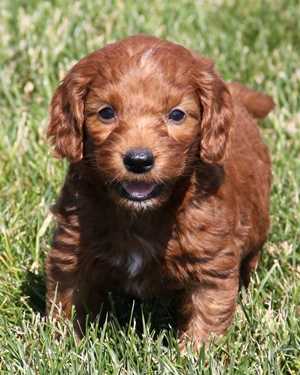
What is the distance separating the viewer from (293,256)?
5.93 metres

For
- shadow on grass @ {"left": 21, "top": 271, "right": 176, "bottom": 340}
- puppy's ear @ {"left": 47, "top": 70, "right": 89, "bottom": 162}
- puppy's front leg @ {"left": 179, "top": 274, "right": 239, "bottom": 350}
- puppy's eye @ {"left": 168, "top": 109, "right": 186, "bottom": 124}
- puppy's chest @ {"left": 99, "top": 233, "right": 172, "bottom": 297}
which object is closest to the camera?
puppy's eye @ {"left": 168, "top": 109, "right": 186, "bottom": 124}

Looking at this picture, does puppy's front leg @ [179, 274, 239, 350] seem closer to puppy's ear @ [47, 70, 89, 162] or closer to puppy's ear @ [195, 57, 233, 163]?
puppy's ear @ [195, 57, 233, 163]

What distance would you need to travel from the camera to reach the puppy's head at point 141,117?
4613mm

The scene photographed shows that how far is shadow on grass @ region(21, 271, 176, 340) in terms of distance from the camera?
5621 millimetres

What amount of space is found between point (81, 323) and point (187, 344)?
0.66 m

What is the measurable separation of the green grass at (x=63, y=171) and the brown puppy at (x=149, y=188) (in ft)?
0.70

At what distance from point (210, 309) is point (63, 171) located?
1.79 m

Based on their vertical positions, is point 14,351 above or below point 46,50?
below

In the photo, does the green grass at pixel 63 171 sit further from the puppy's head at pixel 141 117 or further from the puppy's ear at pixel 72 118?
the puppy's ear at pixel 72 118

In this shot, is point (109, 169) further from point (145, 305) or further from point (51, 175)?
point (51, 175)

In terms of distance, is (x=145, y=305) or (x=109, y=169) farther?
(x=145, y=305)

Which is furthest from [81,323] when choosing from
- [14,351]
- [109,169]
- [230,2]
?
[230,2]

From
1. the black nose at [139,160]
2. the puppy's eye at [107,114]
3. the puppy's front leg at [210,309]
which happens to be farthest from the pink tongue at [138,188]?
the puppy's front leg at [210,309]

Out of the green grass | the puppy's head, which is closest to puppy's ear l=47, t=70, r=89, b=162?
the puppy's head
